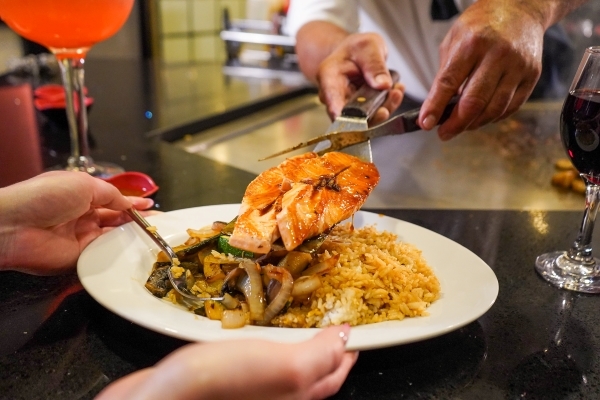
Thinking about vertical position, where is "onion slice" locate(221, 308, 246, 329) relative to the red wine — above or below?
below

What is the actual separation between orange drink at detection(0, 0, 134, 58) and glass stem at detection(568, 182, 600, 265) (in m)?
1.14

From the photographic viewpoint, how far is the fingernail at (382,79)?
1.51 m

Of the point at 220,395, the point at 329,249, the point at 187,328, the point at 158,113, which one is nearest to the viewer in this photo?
the point at 220,395

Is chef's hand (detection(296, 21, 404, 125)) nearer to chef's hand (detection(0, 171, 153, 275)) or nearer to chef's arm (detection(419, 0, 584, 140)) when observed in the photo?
chef's arm (detection(419, 0, 584, 140))

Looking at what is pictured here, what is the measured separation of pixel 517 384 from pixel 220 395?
0.43 metres

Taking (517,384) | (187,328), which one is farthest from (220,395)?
(517,384)

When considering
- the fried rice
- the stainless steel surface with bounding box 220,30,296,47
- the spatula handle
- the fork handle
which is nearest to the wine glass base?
the fried rice

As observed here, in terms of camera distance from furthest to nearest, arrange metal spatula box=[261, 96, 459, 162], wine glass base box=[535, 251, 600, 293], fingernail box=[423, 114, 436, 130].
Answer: fingernail box=[423, 114, 436, 130] → metal spatula box=[261, 96, 459, 162] → wine glass base box=[535, 251, 600, 293]

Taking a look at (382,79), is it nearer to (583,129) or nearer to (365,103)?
(365,103)

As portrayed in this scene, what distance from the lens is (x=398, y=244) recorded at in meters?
0.98

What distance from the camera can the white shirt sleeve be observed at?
228 cm

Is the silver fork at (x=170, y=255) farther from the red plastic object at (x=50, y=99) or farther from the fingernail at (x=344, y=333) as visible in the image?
the red plastic object at (x=50, y=99)

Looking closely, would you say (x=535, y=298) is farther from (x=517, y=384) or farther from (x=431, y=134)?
(x=431, y=134)

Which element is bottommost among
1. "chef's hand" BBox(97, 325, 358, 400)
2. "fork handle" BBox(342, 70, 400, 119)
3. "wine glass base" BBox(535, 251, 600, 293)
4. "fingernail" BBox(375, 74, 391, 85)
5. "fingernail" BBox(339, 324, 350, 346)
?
"wine glass base" BBox(535, 251, 600, 293)
